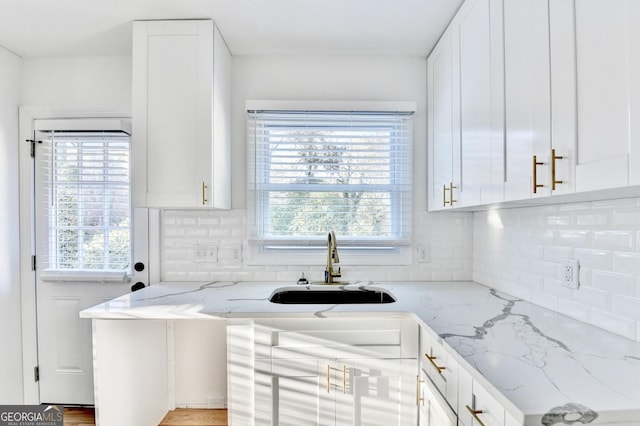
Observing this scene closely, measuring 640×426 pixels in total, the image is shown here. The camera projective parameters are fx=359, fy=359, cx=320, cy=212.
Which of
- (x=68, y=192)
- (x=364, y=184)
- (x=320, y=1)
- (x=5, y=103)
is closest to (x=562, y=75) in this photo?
(x=320, y=1)

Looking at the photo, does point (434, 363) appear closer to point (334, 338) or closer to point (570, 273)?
Answer: point (334, 338)

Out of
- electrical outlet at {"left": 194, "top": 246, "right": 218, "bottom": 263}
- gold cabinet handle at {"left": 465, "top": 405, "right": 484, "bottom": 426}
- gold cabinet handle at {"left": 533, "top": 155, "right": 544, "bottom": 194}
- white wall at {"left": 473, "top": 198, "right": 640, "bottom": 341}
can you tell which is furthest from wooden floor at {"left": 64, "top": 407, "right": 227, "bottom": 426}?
gold cabinet handle at {"left": 533, "top": 155, "right": 544, "bottom": 194}

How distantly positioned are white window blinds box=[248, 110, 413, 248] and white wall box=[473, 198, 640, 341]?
64 centimetres

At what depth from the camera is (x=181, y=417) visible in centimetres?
226

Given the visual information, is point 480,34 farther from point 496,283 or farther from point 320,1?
point 496,283

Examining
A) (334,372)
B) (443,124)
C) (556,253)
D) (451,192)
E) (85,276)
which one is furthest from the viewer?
(85,276)

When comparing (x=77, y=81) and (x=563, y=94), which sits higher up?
(x=77, y=81)

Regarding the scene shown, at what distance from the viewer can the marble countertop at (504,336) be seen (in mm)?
807

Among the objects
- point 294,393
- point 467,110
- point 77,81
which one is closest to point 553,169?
point 467,110

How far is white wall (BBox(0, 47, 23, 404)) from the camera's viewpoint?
2252mm

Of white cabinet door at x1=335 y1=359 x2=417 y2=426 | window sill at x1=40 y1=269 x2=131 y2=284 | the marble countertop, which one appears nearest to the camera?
the marble countertop

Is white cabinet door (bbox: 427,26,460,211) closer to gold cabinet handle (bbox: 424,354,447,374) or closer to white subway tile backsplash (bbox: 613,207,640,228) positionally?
white subway tile backsplash (bbox: 613,207,640,228)

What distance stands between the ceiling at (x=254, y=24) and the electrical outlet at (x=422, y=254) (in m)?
1.27

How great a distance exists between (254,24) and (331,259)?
4.70 ft
